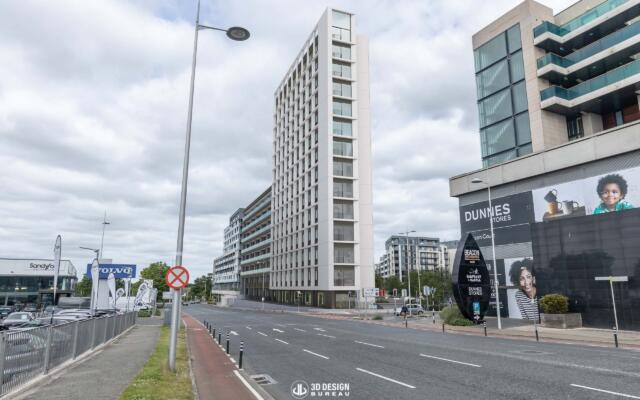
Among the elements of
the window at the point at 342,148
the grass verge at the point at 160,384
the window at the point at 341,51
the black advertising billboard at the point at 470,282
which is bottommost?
the grass verge at the point at 160,384

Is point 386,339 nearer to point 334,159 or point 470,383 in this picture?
point 470,383

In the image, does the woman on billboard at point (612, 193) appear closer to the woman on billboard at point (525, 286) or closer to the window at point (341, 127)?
the woman on billboard at point (525, 286)

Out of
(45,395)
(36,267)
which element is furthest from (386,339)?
(36,267)

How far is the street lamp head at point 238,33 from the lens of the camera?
15.2 metres

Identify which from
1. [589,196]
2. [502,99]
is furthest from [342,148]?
[589,196]

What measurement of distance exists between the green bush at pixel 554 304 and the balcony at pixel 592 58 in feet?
Result: 79.7

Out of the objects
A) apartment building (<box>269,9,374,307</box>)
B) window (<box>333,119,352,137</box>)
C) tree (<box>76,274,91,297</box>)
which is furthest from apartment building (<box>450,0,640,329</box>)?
tree (<box>76,274,91,297</box>)

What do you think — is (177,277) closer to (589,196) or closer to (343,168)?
(589,196)

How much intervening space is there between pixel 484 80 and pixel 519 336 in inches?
1377

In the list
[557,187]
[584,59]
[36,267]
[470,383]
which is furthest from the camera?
[36,267]

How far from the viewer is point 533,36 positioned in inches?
1762

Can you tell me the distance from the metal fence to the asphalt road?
628cm

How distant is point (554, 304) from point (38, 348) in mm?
30015

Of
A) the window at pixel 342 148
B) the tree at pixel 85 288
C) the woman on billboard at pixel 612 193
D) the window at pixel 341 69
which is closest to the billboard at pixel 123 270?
the window at pixel 342 148
